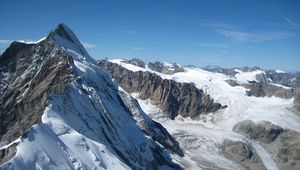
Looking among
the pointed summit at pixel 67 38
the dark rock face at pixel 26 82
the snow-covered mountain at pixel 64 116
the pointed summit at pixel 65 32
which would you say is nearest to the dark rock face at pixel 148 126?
the snow-covered mountain at pixel 64 116

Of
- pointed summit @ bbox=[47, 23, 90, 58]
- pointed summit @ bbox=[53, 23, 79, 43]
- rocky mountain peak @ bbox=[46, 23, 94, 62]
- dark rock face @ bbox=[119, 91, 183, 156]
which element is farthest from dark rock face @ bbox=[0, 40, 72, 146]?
dark rock face @ bbox=[119, 91, 183, 156]

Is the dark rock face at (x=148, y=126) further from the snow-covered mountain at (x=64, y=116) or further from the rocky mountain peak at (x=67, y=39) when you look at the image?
the rocky mountain peak at (x=67, y=39)

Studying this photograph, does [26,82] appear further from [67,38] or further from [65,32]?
[65,32]

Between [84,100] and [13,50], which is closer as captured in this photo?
[84,100]

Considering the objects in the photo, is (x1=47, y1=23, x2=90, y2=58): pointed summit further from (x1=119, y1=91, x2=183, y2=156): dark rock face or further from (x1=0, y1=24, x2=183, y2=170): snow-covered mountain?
(x1=119, y1=91, x2=183, y2=156): dark rock face

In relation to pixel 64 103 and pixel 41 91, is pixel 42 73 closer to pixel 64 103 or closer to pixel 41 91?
pixel 41 91

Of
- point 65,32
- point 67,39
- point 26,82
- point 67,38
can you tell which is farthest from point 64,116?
point 65,32

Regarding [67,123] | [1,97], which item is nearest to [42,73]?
[1,97]

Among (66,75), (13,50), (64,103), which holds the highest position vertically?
(13,50)
